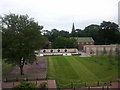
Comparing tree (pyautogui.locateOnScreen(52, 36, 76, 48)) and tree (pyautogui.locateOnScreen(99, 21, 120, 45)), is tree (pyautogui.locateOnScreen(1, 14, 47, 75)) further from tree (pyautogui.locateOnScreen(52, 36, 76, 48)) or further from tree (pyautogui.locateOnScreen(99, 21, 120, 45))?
tree (pyautogui.locateOnScreen(99, 21, 120, 45))

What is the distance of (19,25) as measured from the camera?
21547mm

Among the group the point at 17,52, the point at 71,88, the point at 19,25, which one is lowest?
the point at 71,88

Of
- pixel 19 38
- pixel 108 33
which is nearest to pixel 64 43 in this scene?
pixel 108 33

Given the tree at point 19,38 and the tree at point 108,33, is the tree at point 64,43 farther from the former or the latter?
the tree at point 19,38

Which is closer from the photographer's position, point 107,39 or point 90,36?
point 107,39

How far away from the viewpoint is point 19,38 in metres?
20.9

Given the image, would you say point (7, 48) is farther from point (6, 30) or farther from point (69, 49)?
point (69, 49)

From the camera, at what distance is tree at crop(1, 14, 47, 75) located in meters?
20.7

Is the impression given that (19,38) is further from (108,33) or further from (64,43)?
(108,33)

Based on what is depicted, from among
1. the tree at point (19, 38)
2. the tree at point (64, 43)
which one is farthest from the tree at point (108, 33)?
the tree at point (19, 38)

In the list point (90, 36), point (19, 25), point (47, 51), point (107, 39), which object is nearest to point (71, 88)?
point (19, 25)

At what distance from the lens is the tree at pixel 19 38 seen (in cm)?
2066

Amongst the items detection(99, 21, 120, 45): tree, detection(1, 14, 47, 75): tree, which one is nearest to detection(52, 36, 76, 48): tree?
detection(99, 21, 120, 45): tree

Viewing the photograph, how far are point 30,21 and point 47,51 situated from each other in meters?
37.7
